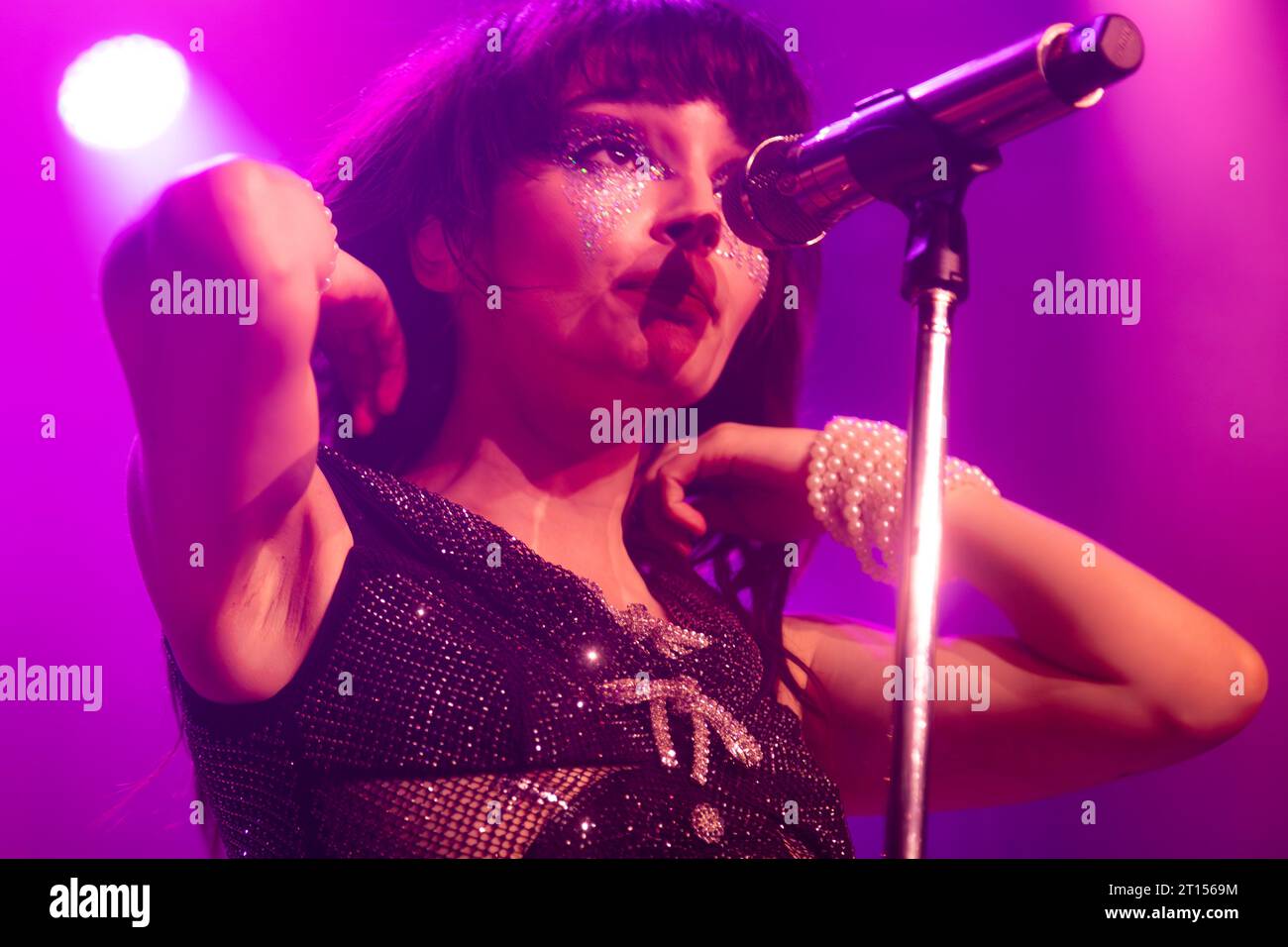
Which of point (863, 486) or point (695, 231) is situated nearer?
point (695, 231)

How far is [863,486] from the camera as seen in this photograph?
148 cm

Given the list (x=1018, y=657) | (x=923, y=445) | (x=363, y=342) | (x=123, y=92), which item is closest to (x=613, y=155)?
(x=363, y=342)

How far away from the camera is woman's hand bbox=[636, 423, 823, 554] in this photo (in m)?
1.54

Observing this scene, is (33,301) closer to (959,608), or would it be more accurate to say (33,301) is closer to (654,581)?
(654,581)

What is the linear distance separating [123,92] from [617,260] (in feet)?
3.66

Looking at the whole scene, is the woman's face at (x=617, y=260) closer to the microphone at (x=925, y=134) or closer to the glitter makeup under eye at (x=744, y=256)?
the glitter makeup under eye at (x=744, y=256)

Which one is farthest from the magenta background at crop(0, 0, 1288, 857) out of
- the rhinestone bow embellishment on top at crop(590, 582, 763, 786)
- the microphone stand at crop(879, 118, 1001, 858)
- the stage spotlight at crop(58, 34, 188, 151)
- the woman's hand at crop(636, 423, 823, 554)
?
the microphone stand at crop(879, 118, 1001, 858)

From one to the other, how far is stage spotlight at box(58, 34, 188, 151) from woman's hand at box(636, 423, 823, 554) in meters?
1.10

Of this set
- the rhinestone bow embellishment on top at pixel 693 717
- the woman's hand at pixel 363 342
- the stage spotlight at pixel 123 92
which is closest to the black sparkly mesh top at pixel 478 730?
the rhinestone bow embellishment on top at pixel 693 717

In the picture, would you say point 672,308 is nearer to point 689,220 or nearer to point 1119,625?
point 689,220

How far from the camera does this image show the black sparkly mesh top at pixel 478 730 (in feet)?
3.65

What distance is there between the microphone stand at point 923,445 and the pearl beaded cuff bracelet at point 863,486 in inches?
18.0

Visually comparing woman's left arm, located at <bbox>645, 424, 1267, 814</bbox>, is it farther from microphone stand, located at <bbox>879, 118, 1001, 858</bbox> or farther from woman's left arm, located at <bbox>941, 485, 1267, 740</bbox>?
microphone stand, located at <bbox>879, 118, 1001, 858</bbox>
